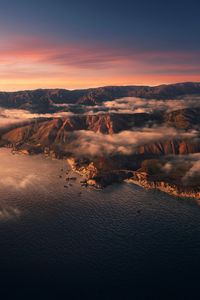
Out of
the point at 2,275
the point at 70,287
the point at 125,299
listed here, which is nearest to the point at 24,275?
the point at 2,275

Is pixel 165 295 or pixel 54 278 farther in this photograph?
pixel 54 278

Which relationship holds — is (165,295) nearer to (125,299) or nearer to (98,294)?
(125,299)

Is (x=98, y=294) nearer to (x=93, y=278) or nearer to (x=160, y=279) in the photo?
(x=93, y=278)

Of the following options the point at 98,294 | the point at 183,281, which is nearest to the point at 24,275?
the point at 98,294

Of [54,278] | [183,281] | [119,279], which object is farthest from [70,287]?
[183,281]

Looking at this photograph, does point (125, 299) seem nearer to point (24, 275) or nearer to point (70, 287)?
point (70, 287)

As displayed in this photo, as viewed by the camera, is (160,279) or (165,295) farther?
(160,279)

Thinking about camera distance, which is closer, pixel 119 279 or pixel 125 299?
pixel 125 299
